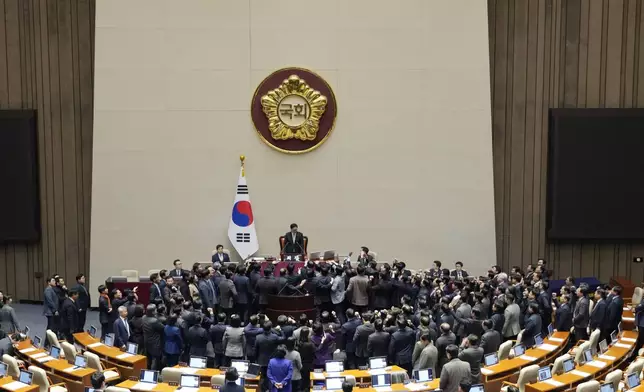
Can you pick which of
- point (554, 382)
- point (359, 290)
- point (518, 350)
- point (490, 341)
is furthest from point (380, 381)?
point (359, 290)

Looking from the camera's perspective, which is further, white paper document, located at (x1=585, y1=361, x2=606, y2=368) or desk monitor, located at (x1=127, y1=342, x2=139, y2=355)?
desk monitor, located at (x1=127, y1=342, x2=139, y2=355)

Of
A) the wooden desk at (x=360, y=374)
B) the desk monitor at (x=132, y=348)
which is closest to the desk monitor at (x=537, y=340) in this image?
the wooden desk at (x=360, y=374)

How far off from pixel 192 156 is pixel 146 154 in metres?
1.16

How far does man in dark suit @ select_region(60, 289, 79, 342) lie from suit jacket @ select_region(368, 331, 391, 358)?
5923 mm

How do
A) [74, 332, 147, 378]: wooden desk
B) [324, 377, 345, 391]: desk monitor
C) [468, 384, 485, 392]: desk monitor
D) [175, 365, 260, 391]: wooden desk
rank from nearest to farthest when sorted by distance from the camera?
[468, 384, 485, 392]: desk monitor
[324, 377, 345, 391]: desk monitor
[175, 365, 260, 391]: wooden desk
[74, 332, 147, 378]: wooden desk

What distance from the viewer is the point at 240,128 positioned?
63.9ft

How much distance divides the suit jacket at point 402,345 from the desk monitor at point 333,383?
4.69 feet

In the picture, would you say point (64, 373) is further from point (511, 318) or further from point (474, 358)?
point (511, 318)

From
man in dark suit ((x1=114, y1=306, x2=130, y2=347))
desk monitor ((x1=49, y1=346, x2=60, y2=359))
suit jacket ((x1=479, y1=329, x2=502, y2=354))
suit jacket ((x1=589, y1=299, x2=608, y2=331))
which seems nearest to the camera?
suit jacket ((x1=479, y1=329, x2=502, y2=354))

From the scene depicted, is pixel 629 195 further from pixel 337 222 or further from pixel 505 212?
pixel 337 222

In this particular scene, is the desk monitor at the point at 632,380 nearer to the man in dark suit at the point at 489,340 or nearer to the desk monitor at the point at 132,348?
the man in dark suit at the point at 489,340

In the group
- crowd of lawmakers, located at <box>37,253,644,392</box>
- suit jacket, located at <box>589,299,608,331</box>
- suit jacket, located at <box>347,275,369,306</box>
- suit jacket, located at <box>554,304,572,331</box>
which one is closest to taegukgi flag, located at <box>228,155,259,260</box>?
crowd of lawmakers, located at <box>37,253,644,392</box>

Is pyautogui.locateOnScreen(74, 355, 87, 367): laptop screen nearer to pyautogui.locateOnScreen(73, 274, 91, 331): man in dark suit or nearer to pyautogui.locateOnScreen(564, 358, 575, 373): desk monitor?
pyautogui.locateOnScreen(73, 274, 91, 331): man in dark suit

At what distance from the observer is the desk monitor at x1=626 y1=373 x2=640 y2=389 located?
1117 cm
